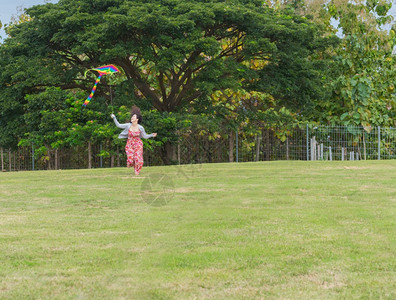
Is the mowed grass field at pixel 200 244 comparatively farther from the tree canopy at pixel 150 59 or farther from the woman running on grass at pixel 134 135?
the tree canopy at pixel 150 59

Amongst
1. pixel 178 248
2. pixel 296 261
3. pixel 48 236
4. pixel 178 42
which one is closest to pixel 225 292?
pixel 296 261

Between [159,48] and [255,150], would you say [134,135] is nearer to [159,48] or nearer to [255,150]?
[159,48]

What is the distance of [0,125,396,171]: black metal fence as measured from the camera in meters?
28.6

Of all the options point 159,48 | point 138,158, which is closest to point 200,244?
point 138,158

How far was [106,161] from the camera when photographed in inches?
1159

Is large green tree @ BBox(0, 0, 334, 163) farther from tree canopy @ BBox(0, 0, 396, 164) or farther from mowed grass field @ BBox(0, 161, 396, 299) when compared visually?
mowed grass field @ BBox(0, 161, 396, 299)

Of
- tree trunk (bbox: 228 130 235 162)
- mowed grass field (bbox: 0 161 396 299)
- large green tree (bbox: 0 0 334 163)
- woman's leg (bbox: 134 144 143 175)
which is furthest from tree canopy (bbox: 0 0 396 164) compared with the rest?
mowed grass field (bbox: 0 161 396 299)

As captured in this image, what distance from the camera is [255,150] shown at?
30516mm

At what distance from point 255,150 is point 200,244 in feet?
80.7

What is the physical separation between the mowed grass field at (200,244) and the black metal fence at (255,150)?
17266 millimetres

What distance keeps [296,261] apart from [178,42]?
55.0 ft

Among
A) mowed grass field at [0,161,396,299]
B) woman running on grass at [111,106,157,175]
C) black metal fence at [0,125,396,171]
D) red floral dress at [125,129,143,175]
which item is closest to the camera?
mowed grass field at [0,161,396,299]

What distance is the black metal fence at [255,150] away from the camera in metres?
28.6

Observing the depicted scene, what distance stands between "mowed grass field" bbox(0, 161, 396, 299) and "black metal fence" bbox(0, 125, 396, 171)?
56.6 ft
